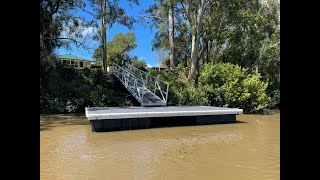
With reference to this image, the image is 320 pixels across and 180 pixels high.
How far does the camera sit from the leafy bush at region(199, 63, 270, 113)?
16875 millimetres

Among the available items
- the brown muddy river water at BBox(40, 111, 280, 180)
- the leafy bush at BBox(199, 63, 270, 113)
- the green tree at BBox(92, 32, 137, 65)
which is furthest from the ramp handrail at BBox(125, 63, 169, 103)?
the green tree at BBox(92, 32, 137, 65)

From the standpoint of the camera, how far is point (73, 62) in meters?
34.6

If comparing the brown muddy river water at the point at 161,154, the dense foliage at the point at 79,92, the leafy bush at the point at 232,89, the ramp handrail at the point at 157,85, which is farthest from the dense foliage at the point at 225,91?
the brown muddy river water at the point at 161,154

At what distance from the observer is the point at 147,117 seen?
10766 mm

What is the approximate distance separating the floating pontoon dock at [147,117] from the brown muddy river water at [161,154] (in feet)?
1.27

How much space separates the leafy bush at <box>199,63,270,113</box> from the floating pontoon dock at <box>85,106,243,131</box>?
4566 millimetres

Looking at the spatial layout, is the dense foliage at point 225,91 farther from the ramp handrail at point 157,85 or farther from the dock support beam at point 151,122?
the dock support beam at point 151,122

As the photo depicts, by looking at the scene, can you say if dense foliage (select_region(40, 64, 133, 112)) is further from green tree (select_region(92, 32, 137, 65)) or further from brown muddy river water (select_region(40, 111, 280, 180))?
green tree (select_region(92, 32, 137, 65))

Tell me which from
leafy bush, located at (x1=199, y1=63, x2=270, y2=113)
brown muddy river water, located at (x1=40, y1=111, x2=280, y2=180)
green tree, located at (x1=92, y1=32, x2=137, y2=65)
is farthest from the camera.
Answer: green tree, located at (x1=92, y1=32, x2=137, y2=65)

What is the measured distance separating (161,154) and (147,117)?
391 centimetres

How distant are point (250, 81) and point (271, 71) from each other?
6781 mm
